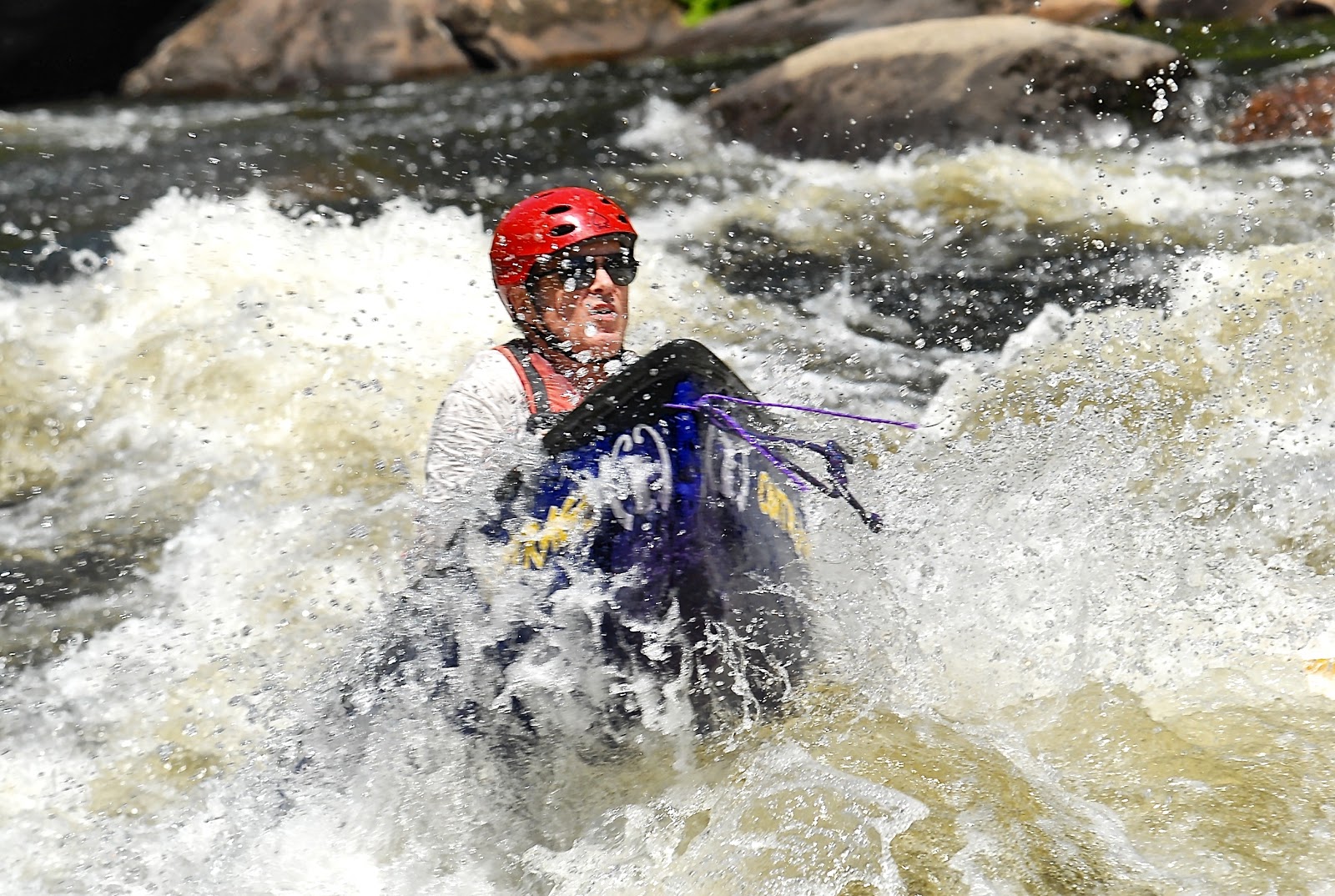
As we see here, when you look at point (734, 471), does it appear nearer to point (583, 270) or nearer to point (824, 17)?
point (583, 270)

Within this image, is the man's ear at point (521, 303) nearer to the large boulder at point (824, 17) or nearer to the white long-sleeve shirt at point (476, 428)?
the white long-sleeve shirt at point (476, 428)

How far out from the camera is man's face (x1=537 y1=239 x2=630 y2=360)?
321 cm

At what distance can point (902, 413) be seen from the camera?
5.51 metres

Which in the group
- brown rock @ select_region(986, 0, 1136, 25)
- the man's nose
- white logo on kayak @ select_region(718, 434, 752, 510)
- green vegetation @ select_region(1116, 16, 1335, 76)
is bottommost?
green vegetation @ select_region(1116, 16, 1335, 76)

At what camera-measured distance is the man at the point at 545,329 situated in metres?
3.12

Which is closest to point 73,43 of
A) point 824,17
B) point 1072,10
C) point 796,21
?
point 796,21

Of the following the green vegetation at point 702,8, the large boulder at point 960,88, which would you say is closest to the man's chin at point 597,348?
the large boulder at point 960,88

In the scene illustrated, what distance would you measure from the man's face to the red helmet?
0.12ft

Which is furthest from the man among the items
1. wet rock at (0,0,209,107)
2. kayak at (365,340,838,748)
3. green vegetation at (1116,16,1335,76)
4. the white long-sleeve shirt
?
wet rock at (0,0,209,107)

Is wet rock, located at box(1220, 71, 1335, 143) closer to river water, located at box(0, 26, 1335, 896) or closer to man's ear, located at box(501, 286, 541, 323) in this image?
river water, located at box(0, 26, 1335, 896)

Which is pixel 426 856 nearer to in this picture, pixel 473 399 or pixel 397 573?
pixel 397 573

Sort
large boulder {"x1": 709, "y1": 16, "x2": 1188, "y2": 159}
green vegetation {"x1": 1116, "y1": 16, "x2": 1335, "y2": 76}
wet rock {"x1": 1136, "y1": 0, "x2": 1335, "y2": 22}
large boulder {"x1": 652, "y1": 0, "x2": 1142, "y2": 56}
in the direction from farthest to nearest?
large boulder {"x1": 652, "y1": 0, "x2": 1142, "y2": 56}
wet rock {"x1": 1136, "y1": 0, "x2": 1335, "y2": 22}
green vegetation {"x1": 1116, "y1": 16, "x2": 1335, "y2": 76}
large boulder {"x1": 709, "y1": 16, "x2": 1188, "y2": 159}

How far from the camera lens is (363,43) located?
39.7 ft

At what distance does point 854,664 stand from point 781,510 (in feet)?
1.42
